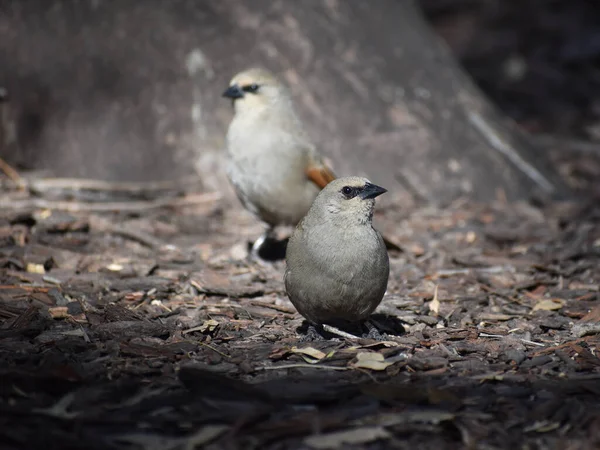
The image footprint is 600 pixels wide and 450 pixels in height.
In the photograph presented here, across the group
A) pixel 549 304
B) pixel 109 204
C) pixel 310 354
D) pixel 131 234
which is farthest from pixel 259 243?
pixel 310 354

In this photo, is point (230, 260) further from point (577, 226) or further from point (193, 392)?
point (577, 226)

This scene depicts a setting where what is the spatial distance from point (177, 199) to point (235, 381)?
418 cm

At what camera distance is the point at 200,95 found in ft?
26.2

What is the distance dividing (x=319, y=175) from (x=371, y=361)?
2.61 meters

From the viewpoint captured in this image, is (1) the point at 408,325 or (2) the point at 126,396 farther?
(1) the point at 408,325

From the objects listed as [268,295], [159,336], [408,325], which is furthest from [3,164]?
[408,325]

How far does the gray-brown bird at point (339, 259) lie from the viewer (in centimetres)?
443

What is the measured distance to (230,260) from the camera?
6391 mm

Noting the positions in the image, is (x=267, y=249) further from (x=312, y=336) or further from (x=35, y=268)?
(x=312, y=336)

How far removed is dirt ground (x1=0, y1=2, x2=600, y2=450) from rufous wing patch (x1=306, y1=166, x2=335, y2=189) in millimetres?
806

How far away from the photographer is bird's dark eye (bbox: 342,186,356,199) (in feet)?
15.3

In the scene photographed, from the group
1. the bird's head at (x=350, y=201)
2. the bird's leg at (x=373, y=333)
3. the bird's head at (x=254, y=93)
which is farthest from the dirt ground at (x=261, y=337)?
the bird's head at (x=254, y=93)

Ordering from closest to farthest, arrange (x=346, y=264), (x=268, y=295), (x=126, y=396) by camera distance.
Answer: (x=126, y=396) → (x=346, y=264) → (x=268, y=295)

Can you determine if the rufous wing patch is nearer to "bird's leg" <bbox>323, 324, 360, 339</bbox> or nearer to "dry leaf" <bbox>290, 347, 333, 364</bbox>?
"bird's leg" <bbox>323, 324, 360, 339</bbox>
